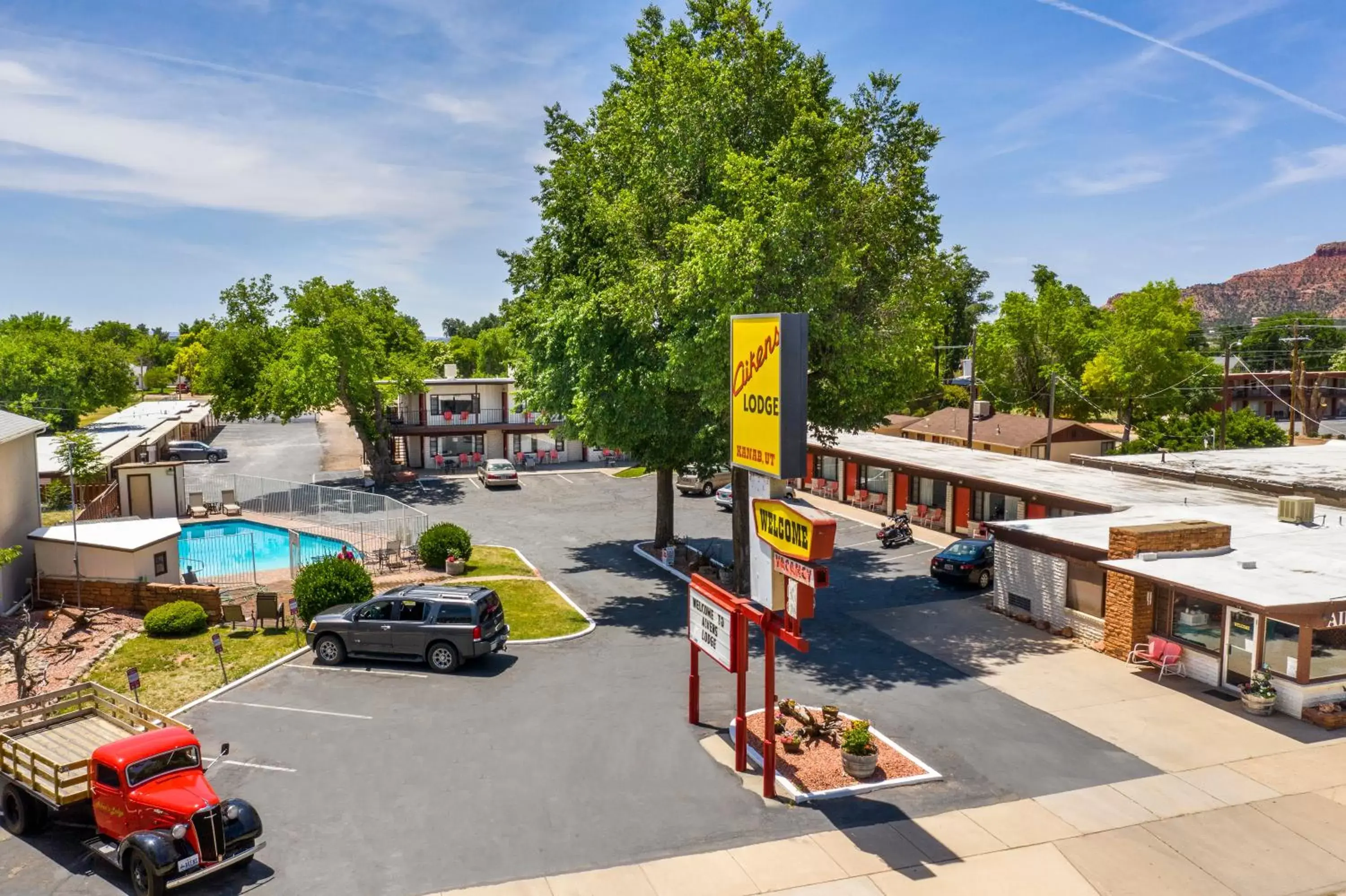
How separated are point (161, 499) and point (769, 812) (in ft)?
116

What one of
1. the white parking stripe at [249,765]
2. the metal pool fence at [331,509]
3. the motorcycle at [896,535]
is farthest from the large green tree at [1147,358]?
the white parking stripe at [249,765]

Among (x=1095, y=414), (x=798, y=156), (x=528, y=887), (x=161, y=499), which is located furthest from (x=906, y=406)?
(x=1095, y=414)

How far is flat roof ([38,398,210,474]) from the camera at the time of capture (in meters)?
40.8

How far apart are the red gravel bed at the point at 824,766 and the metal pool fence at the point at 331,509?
19568 millimetres

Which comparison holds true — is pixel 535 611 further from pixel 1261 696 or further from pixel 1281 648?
pixel 1281 648

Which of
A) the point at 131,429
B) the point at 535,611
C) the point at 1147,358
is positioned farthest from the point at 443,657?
the point at 1147,358

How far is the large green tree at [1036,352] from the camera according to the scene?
73.8m

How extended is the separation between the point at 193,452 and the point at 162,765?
54.5 m

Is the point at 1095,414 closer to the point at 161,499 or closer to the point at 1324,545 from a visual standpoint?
the point at 1324,545

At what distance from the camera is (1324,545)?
23328 millimetres

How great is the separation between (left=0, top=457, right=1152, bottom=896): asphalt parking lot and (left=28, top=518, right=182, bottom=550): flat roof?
26.5 ft

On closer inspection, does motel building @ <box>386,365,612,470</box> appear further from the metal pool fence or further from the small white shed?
the small white shed

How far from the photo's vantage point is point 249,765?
1662 cm

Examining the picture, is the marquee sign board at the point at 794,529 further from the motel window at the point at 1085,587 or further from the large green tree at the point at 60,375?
the large green tree at the point at 60,375
